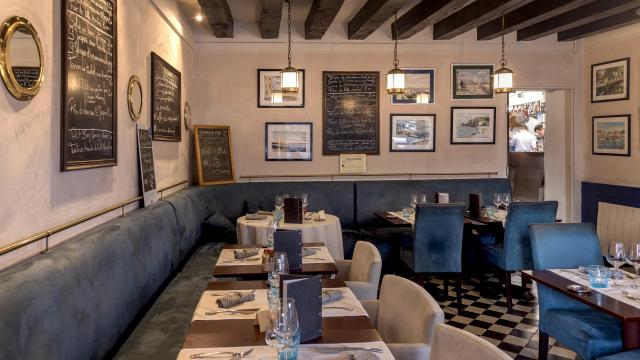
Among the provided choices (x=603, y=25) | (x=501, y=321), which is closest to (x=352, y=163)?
(x=501, y=321)

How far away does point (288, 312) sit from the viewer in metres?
1.57

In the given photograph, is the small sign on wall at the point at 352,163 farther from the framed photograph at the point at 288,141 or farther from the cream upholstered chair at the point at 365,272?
the cream upholstered chair at the point at 365,272

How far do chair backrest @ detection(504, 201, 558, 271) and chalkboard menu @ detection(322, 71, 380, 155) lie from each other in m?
2.58

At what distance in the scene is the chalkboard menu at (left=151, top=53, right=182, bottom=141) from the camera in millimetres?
4328

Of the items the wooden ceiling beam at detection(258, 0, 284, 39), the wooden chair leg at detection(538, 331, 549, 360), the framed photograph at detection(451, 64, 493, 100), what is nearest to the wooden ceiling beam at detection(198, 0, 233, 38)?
the wooden ceiling beam at detection(258, 0, 284, 39)

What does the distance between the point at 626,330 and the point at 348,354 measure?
161 centimetres

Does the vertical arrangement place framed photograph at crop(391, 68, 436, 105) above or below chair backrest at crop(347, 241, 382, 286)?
above

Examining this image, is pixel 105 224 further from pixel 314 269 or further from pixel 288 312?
pixel 288 312

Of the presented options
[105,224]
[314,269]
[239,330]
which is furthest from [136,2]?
[239,330]

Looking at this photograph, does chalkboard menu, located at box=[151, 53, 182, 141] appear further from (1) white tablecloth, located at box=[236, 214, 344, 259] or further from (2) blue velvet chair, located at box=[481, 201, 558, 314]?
(2) blue velvet chair, located at box=[481, 201, 558, 314]

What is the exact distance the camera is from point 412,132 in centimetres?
675

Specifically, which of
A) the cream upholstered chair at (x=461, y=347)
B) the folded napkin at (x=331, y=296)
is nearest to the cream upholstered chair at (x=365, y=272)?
the folded napkin at (x=331, y=296)

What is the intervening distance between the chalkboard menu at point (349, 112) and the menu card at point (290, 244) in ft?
12.7

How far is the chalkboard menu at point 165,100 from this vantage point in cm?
433
